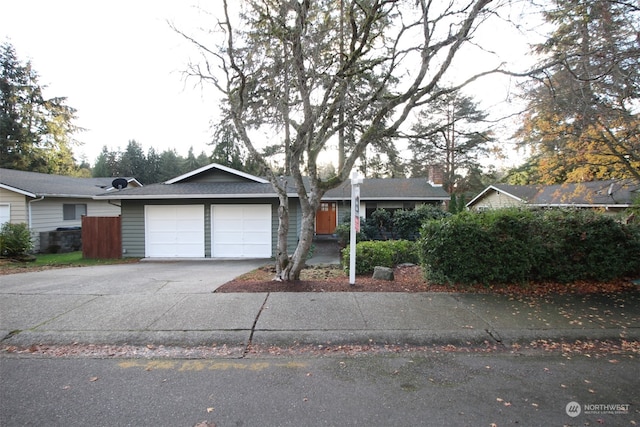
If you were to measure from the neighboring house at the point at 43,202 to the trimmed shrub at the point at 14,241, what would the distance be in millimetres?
1991

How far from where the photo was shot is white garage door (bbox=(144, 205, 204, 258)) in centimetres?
1214

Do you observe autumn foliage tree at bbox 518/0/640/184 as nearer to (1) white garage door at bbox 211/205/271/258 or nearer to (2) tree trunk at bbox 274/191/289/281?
(2) tree trunk at bbox 274/191/289/281

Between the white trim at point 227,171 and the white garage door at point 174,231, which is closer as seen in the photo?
the white garage door at point 174,231

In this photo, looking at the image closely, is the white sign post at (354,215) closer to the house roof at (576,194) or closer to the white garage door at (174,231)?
the white garage door at (174,231)

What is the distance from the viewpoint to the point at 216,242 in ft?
39.8

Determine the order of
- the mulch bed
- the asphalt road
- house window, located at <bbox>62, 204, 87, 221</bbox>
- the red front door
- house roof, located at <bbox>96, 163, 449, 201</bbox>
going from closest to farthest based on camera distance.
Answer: the asphalt road < the mulch bed < house roof, located at <bbox>96, 163, 449, 201</bbox> < house window, located at <bbox>62, 204, 87, 221</bbox> < the red front door

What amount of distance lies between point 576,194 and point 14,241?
2033 centimetres

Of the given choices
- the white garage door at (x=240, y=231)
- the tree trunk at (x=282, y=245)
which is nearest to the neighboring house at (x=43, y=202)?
the white garage door at (x=240, y=231)

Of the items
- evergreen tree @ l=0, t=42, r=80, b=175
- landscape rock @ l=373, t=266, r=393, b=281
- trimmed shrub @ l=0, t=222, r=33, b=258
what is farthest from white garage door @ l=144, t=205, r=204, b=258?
evergreen tree @ l=0, t=42, r=80, b=175

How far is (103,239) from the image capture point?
12.4 m

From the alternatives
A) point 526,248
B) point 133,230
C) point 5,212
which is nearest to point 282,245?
point 526,248

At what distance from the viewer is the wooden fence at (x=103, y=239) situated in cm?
1234

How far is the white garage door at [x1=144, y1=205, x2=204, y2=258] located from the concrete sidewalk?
19.9 feet

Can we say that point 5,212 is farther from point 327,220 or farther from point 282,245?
point 327,220
